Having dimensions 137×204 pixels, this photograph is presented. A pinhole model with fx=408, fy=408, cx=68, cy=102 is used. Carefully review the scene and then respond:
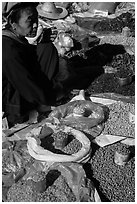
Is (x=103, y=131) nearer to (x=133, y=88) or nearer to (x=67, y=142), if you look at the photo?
(x=67, y=142)

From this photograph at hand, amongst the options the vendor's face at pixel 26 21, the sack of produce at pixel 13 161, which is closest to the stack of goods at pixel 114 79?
the vendor's face at pixel 26 21

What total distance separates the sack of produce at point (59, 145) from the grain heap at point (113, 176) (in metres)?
0.12

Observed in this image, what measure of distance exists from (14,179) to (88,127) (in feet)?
2.56

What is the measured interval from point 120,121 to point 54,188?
3.09 feet

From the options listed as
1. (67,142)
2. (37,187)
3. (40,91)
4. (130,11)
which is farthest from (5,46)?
(130,11)

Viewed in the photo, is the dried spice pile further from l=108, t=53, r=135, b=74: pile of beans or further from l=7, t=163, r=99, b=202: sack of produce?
l=108, t=53, r=135, b=74: pile of beans

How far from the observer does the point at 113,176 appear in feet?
9.67

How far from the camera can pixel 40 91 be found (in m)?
3.41

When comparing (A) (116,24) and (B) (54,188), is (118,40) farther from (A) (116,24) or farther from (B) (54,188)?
(B) (54,188)

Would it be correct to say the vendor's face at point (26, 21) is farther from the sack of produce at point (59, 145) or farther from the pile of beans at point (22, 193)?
the pile of beans at point (22, 193)

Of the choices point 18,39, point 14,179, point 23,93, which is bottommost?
point 14,179

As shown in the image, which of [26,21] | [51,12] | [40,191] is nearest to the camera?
[40,191]

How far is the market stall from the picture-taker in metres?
2.78

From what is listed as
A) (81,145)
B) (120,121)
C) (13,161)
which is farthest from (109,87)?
(13,161)
